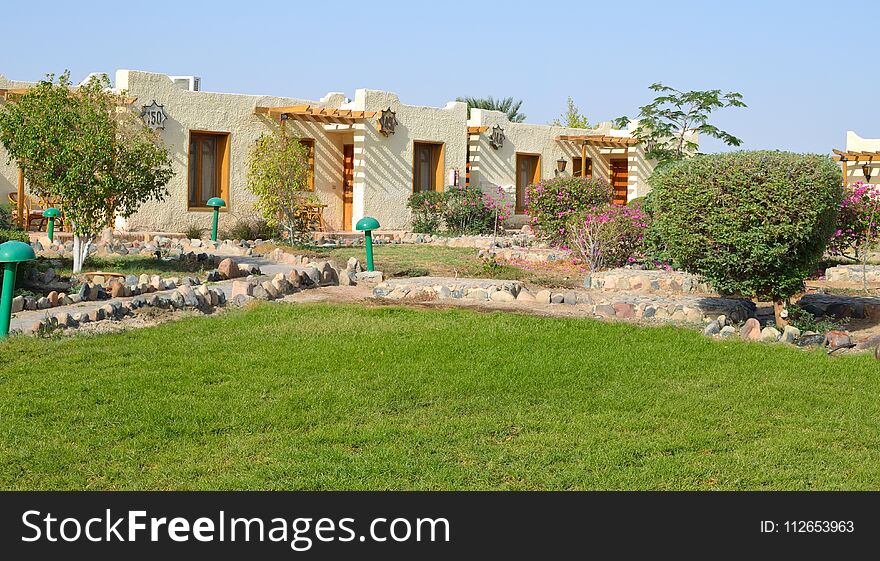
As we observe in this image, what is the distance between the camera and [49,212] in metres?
16.9

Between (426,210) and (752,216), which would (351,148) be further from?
(752,216)

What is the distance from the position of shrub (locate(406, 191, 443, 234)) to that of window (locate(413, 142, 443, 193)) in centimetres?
99

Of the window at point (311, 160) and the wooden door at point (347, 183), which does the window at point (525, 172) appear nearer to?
the wooden door at point (347, 183)

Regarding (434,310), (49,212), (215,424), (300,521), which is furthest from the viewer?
(49,212)

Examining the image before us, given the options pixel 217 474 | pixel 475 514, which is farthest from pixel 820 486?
pixel 217 474

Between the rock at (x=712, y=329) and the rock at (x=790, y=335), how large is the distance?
22.0 inches

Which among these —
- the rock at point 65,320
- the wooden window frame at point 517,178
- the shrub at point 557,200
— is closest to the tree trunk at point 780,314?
the rock at point 65,320

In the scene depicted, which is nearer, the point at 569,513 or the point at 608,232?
the point at 569,513

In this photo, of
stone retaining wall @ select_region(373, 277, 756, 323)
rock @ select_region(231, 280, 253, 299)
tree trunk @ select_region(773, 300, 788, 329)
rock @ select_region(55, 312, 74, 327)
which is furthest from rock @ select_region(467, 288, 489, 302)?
rock @ select_region(55, 312, 74, 327)

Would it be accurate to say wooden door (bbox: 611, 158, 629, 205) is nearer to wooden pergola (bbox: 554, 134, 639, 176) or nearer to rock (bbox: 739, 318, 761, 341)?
wooden pergola (bbox: 554, 134, 639, 176)

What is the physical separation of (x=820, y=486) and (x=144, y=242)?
49.0ft

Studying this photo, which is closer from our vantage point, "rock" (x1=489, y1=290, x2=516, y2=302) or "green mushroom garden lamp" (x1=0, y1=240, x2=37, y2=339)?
"green mushroom garden lamp" (x1=0, y1=240, x2=37, y2=339)

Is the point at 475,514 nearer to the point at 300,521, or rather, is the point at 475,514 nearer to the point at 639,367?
the point at 300,521

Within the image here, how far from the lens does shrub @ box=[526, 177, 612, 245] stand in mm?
18750
